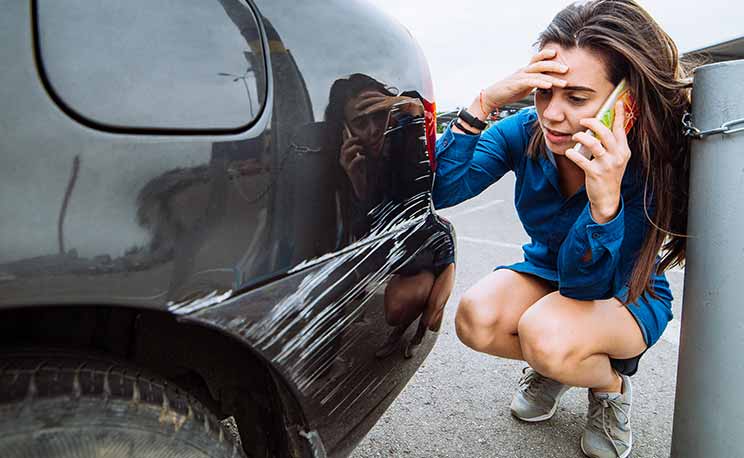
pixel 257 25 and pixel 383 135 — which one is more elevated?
pixel 257 25

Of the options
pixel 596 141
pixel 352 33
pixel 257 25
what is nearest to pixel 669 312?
pixel 596 141

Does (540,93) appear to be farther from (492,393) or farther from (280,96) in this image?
(492,393)

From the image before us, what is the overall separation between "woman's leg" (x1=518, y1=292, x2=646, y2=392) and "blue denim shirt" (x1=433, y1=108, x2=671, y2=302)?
6cm

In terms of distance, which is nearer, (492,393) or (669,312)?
(669,312)

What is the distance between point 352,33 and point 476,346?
1098 mm

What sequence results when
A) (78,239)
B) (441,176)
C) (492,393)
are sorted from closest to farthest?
(78,239) < (441,176) < (492,393)

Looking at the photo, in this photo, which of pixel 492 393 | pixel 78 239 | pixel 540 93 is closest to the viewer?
pixel 78 239

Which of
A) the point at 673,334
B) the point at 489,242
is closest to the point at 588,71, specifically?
the point at 673,334

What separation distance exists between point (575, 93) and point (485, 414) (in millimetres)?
1131

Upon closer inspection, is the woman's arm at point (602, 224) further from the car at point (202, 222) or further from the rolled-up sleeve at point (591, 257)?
the car at point (202, 222)

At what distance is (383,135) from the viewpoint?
43.1 inches

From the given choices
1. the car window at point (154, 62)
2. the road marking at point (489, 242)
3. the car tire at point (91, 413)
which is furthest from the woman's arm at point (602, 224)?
the road marking at point (489, 242)

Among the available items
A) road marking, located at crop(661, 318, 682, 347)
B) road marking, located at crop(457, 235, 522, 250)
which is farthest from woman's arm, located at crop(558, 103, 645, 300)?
road marking, located at crop(457, 235, 522, 250)

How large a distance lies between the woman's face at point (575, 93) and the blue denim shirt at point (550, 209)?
20 centimetres
